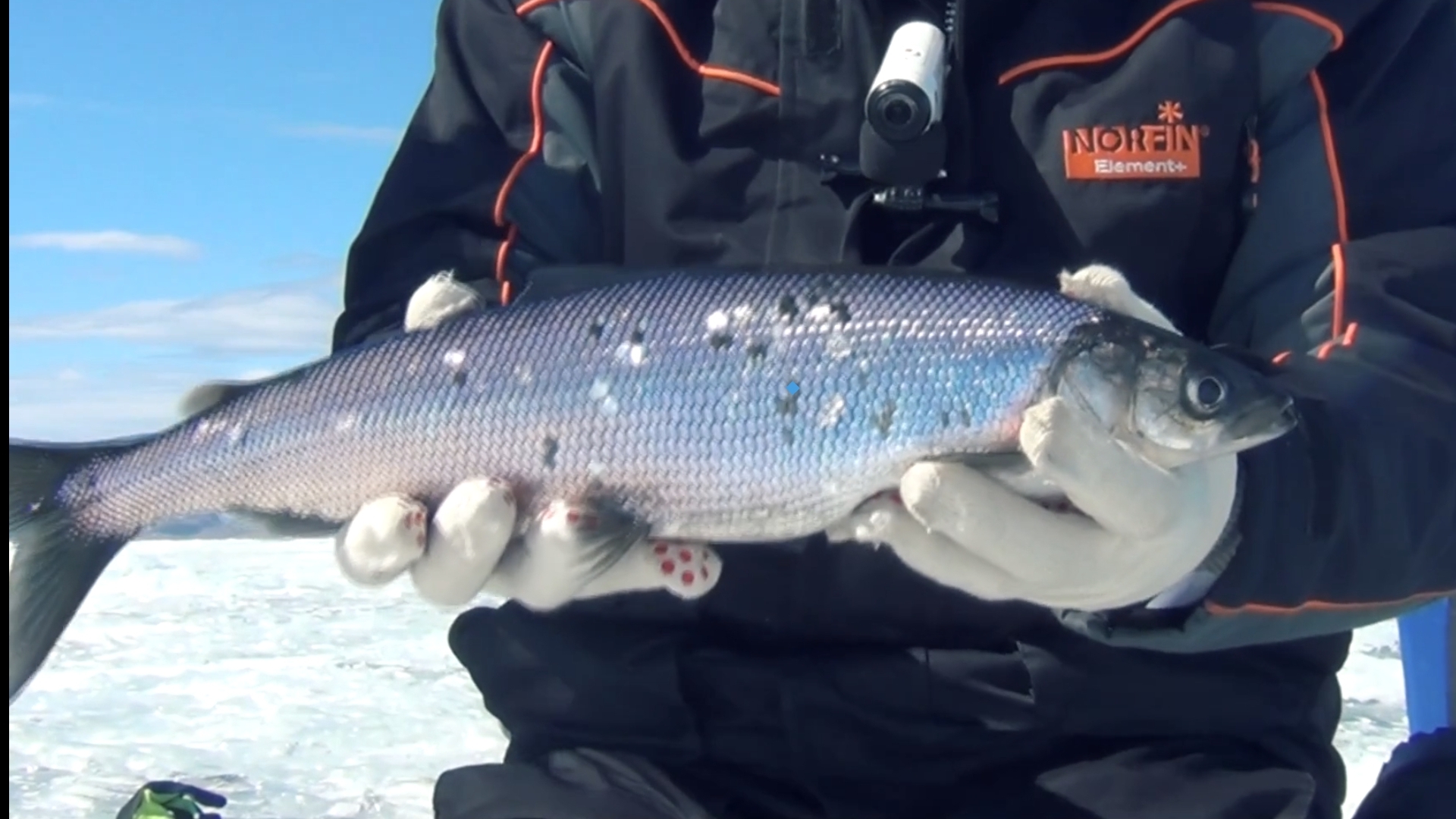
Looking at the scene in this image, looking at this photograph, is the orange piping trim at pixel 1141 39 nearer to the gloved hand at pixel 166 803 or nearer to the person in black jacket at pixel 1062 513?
the person in black jacket at pixel 1062 513

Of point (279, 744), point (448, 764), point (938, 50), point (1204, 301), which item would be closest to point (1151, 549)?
point (1204, 301)

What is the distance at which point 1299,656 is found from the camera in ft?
7.36

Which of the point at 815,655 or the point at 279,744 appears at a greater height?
the point at 815,655

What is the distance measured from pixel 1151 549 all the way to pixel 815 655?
0.60 meters

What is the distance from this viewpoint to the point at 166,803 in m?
2.61

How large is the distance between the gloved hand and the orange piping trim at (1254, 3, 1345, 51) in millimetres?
2411

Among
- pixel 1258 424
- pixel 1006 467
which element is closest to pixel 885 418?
pixel 1006 467

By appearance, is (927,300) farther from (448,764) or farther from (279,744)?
(279,744)

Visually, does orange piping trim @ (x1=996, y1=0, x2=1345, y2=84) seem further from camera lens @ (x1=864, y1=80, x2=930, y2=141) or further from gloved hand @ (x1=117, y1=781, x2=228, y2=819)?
gloved hand @ (x1=117, y1=781, x2=228, y2=819)

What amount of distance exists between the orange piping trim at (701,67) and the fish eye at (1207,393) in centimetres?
86

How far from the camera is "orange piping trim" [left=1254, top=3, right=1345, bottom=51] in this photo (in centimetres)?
224

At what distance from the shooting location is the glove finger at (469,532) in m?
2.00

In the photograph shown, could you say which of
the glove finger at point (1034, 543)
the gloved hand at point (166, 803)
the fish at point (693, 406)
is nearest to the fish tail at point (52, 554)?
the fish at point (693, 406)

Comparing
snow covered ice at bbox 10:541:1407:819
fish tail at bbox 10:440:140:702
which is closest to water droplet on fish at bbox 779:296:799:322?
fish tail at bbox 10:440:140:702
